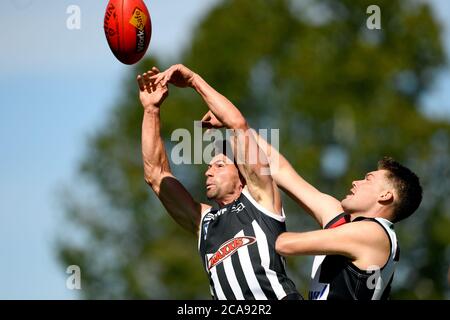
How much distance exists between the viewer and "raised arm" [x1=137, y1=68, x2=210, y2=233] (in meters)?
10.3

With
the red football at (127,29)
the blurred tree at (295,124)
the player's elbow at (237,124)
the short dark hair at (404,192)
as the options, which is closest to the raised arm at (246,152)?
the player's elbow at (237,124)

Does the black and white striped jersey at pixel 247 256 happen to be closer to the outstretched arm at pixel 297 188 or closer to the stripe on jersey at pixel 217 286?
the stripe on jersey at pixel 217 286

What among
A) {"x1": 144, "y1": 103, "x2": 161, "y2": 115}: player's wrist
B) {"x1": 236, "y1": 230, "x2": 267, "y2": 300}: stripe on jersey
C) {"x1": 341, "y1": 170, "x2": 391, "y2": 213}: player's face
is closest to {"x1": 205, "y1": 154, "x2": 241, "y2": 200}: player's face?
{"x1": 144, "y1": 103, "x2": 161, "y2": 115}: player's wrist

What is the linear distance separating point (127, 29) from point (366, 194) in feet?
8.66

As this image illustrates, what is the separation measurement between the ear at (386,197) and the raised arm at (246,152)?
0.86 meters

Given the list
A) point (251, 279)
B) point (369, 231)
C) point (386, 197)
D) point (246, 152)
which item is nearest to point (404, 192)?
point (386, 197)

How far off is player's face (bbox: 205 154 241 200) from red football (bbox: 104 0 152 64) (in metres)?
1.26

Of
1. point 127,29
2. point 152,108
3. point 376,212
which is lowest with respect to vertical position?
point 376,212

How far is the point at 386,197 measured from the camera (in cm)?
927

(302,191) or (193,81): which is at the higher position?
(193,81)

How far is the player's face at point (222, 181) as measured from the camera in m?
10.1

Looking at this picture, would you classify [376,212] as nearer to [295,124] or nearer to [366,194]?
[366,194]

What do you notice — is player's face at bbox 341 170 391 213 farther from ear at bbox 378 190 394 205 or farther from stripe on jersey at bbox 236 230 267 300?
stripe on jersey at bbox 236 230 267 300
